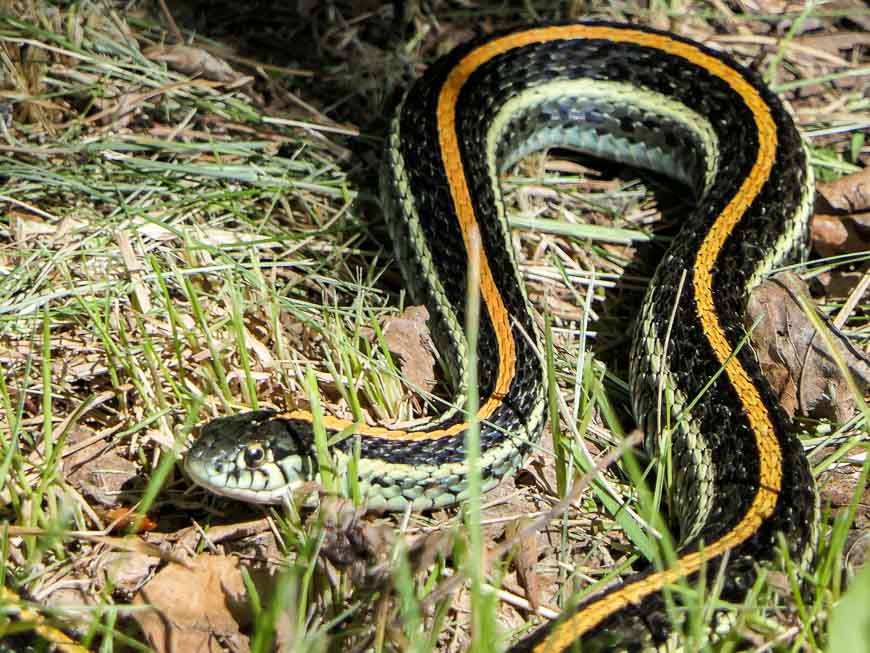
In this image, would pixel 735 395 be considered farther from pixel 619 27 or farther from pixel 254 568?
pixel 619 27

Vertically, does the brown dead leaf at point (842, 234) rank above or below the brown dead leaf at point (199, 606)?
above

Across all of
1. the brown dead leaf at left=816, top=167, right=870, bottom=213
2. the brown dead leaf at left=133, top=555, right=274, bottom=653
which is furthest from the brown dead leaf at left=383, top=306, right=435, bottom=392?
the brown dead leaf at left=816, top=167, right=870, bottom=213

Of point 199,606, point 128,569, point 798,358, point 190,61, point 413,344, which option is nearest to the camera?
point 199,606

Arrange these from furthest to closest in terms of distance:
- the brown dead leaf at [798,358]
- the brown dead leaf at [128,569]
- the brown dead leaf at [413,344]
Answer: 1. the brown dead leaf at [413,344]
2. the brown dead leaf at [798,358]
3. the brown dead leaf at [128,569]

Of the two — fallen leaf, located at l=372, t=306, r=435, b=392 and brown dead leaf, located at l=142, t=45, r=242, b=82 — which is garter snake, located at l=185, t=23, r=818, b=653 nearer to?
fallen leaf, located at l=372, t=306, r=435, b=392

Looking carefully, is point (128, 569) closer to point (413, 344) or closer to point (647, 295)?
point (413, 344)

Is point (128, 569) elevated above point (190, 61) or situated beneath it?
situated beneath

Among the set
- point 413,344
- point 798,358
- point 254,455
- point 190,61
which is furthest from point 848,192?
point 190,61

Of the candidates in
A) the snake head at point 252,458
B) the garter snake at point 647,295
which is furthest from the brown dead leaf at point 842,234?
the snake head at point 252,458

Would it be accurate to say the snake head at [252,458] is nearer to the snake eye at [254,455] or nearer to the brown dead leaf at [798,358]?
the snake eye at [254,455]
